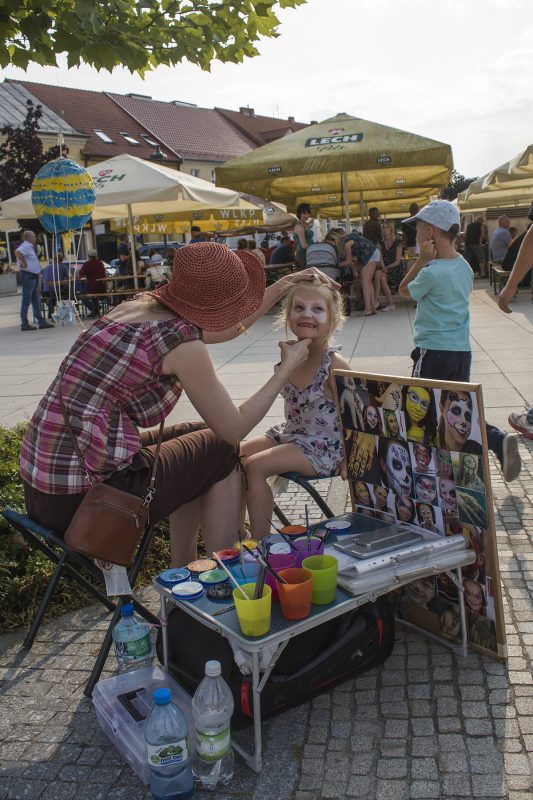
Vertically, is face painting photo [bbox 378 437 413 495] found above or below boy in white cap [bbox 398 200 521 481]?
below

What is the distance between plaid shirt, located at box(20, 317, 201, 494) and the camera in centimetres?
272

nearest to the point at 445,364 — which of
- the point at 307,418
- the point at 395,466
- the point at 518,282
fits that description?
the point at 518,282

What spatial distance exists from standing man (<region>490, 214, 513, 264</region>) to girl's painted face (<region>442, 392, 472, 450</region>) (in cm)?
1553

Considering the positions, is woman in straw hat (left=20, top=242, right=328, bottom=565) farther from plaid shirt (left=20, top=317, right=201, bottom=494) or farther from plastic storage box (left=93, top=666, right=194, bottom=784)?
plastic storage box (left=93, top=666, right=194, bottom=784)

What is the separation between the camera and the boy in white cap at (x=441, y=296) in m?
4.54

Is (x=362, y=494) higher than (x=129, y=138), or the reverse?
(x=129, y=138)

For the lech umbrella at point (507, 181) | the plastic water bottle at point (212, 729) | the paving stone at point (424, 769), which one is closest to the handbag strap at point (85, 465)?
the plastic water bottle at point (212, 729)

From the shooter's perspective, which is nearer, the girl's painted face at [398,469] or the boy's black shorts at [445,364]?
the girl's painted face at [398,469]

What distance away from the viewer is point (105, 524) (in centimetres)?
267

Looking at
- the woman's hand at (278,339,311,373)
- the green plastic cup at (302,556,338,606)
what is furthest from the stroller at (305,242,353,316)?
the green plastic cup at (302,556,338,606)

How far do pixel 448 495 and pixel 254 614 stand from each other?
0.91 m

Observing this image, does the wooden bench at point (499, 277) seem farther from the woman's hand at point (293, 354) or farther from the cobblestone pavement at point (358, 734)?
the cobblestone pavement at point (358, 734)

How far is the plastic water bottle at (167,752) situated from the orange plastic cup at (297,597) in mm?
430

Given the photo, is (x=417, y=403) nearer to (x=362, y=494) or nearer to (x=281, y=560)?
(x=362, y=494)
